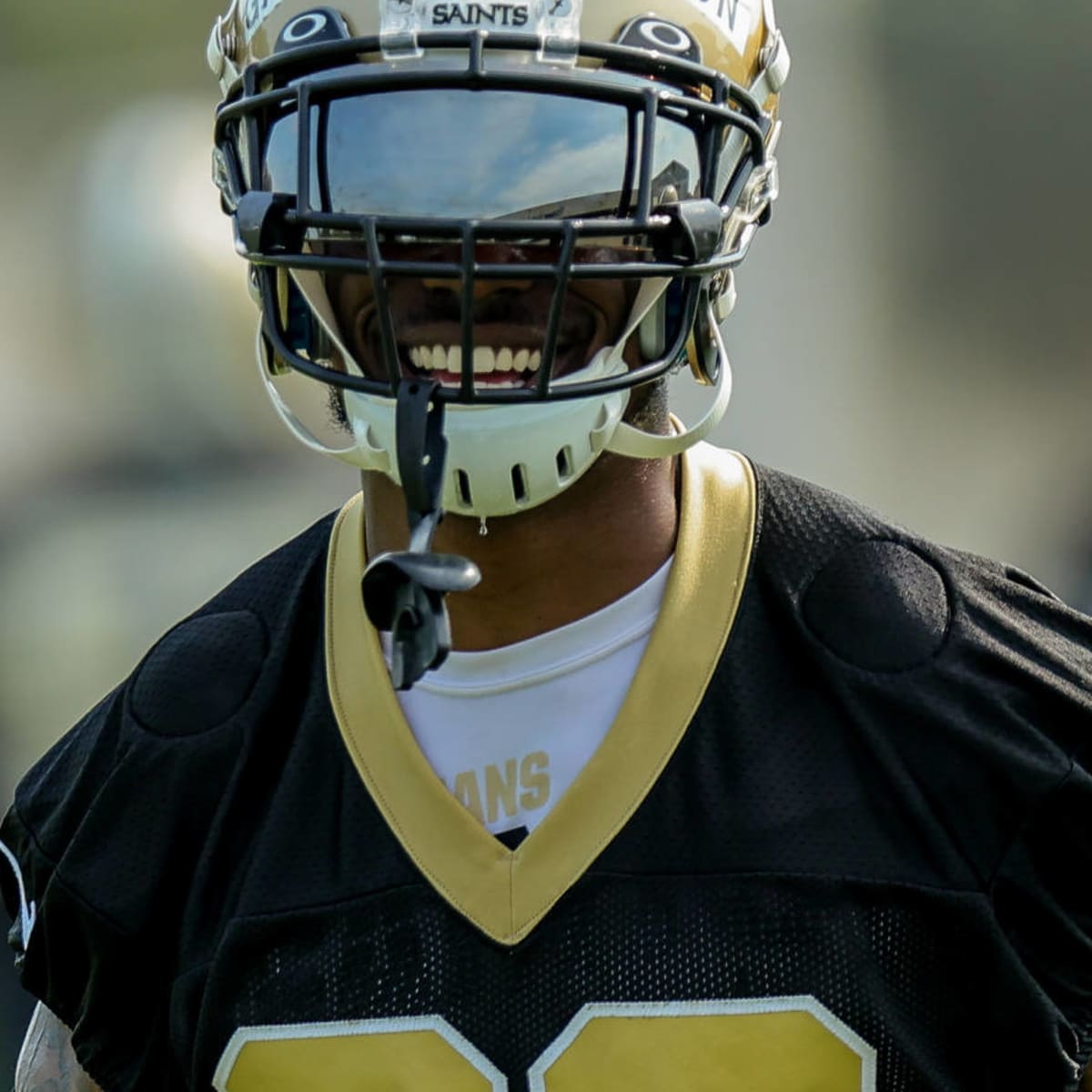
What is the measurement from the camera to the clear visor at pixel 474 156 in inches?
66.2

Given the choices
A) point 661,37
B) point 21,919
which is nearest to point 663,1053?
point 21,919

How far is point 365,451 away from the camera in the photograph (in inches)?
68.2

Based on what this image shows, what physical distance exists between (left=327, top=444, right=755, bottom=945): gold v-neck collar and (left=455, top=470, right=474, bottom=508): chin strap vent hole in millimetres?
231

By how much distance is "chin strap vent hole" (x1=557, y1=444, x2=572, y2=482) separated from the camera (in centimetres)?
172

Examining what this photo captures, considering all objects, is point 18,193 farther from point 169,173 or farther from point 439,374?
point 439,374

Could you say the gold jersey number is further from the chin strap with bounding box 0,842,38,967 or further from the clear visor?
the clear visor

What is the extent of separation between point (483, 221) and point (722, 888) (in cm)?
61

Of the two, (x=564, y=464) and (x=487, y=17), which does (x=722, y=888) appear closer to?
(x=564, y=464)

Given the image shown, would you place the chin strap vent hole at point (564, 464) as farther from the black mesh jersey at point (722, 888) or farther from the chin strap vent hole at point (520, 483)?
the black mesh jersey at point (722, 888)

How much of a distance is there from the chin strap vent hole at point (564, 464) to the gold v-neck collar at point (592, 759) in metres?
0.18

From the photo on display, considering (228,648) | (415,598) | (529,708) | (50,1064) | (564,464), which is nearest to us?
(415,598)

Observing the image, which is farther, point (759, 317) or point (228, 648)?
point (759, 317)

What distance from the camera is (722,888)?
5.57 ft

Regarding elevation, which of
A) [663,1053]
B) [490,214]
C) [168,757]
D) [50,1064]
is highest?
[490,214]
